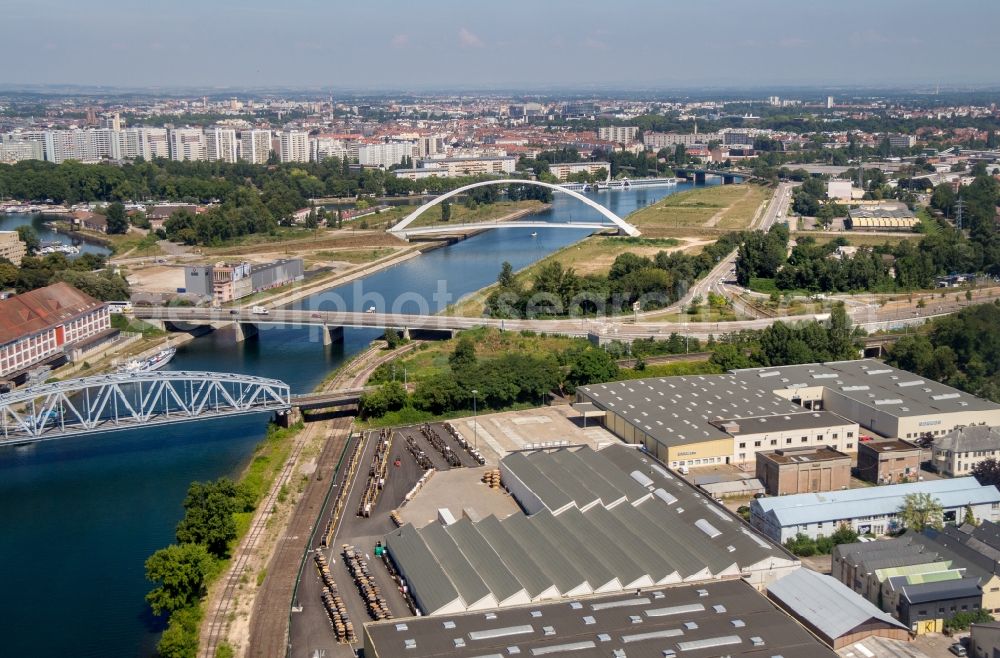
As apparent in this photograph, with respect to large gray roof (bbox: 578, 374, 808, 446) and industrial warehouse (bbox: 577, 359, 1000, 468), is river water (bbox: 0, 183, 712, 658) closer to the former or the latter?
large gray roof (bbox: 578, 374, 808, 446)

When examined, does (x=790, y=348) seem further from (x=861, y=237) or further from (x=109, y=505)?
(x=861, y=237)

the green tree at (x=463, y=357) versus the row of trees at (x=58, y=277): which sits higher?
the row of trees at (x=58, y=277)

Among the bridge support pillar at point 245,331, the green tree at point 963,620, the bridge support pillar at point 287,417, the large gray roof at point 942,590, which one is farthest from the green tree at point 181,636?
the bridge support pillar at point 245,331

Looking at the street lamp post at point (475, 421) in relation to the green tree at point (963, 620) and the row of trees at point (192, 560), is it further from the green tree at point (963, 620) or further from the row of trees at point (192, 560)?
the green tree at point (963, 620)

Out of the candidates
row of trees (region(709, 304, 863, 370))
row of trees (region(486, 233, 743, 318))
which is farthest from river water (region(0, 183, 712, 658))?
row of trees (region(709, 304, 863, 370))

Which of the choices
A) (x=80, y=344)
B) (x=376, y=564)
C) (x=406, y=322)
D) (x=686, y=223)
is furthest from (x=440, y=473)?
(x=686, y=223)

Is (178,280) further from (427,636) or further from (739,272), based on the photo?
(427,636)
